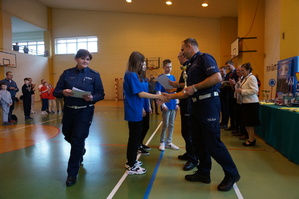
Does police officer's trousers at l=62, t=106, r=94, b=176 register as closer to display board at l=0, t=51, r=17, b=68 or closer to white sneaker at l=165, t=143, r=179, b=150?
white sneaker at l=165, t=143, r=179, b=150

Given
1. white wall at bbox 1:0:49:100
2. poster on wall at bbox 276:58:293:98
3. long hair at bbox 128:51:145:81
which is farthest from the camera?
white wall at bbox 1:0:49:100

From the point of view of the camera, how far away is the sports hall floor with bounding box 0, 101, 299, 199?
2422mm

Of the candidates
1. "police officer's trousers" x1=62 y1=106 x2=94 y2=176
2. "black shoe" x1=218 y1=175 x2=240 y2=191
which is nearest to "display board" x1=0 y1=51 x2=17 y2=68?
"police officer's trousers" x1=62 y1=106 x2=94 y2=176

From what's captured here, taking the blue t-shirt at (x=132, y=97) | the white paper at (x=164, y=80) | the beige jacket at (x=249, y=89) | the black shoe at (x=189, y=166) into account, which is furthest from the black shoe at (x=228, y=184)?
the beige jacket at (x=249, y=89)

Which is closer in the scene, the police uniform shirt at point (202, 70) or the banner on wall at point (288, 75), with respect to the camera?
the police uniform shirt at point (202, 70)

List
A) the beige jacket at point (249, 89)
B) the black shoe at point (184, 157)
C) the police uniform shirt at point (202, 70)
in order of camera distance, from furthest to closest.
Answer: the beige jacket at point (249, 89) < the black shoe at point (184, 157) < the police uniform shirt at point (202, 70)

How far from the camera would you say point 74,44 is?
19.0m

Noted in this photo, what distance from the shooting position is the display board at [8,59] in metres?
13.8

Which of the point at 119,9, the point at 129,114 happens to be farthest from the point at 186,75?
the point at 119,9

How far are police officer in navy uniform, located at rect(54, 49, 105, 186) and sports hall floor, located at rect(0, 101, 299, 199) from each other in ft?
1.03

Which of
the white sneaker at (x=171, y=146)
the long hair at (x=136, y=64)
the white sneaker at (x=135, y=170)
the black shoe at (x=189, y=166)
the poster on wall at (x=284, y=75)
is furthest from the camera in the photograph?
the poster on wall at (x=284, y=75)

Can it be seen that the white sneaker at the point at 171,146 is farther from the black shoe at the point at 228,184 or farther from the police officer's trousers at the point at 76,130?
the police officer's trousers at the point at 76,130

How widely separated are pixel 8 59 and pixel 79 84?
14890 mm

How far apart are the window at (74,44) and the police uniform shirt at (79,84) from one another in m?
16.7
